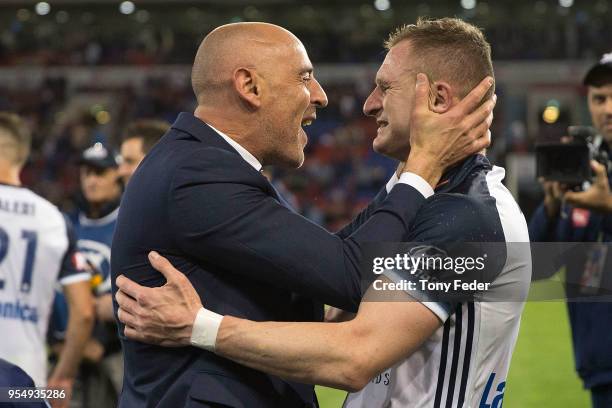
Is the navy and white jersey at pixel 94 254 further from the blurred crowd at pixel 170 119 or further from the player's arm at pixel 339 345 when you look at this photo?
the blurred crowd at pixel 170 119

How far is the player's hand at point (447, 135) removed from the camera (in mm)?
2273

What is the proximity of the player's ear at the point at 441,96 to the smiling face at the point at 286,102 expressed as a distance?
35 centimetres

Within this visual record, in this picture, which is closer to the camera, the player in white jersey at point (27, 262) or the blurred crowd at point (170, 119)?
the player in white jersey at point (27, 262)

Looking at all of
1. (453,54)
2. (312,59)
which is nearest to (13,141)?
(453,54)

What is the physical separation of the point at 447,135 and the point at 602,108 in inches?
79.8

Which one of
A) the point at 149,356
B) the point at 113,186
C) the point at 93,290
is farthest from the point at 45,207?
the point at 149,356

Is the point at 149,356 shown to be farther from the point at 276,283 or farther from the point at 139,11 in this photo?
the point at 139,11

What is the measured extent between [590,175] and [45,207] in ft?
8.55

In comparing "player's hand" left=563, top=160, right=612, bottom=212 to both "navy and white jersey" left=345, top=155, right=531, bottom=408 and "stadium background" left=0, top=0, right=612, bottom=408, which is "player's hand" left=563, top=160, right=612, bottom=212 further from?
"stadium background" left=0, top=0, right=612, bottom=408

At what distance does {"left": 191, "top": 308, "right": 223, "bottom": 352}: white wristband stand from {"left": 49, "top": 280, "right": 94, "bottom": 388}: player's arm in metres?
2.72

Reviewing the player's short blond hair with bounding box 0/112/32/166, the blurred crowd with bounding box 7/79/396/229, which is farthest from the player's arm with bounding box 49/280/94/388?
the blurred crowd with bounding box 7/79/396/229

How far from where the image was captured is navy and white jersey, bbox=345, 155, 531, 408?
2.18m

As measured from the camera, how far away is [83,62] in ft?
84.7

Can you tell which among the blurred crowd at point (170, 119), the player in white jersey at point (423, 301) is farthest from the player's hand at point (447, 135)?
the blurred crowd at point (170, 119)
